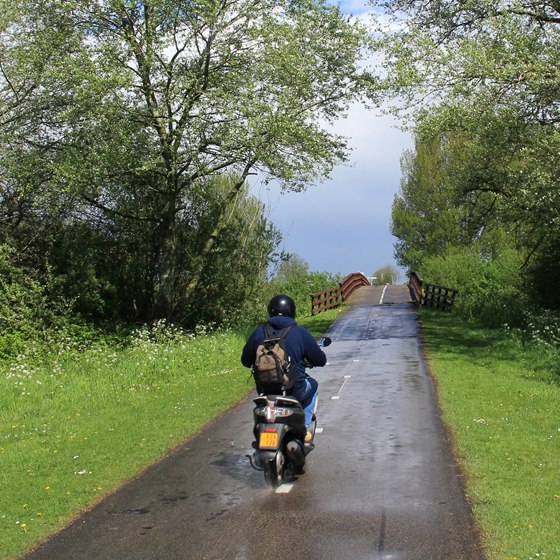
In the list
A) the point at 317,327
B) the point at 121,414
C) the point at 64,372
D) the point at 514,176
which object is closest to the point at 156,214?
the point at 317,327

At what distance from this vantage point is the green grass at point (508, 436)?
5.71m

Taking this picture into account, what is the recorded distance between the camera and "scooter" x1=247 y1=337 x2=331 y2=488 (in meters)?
6.88

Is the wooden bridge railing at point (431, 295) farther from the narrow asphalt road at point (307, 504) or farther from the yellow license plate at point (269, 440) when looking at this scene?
the yellow license plate at point (269, 440)

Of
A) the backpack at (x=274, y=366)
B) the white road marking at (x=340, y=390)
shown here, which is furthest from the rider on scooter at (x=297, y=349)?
the white road marking at (x=340, y=390)

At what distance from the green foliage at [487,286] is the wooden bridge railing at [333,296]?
4894mm

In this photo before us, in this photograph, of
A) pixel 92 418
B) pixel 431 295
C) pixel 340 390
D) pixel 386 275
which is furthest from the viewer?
pixel 386 275

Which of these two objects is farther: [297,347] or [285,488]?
[297,347]

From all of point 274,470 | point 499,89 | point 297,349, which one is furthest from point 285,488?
point 499,89

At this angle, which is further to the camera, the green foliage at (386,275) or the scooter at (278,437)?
the green foliage at (386,275)

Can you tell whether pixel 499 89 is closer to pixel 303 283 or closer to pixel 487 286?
pixel 487 286

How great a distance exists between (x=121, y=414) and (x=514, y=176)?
13.7 m

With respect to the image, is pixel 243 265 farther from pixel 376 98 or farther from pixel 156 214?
pixel 376 98

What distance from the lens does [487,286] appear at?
30438mm

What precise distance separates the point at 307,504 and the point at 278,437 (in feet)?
2.31
